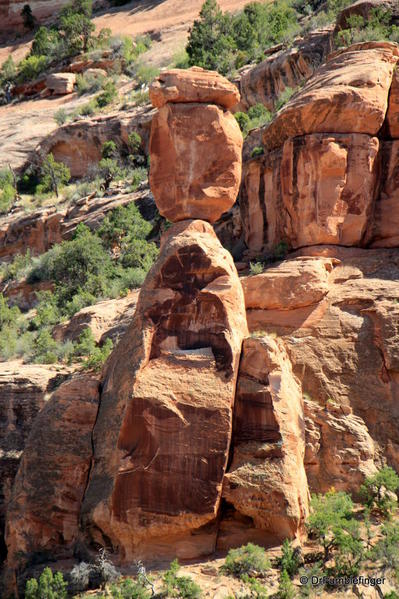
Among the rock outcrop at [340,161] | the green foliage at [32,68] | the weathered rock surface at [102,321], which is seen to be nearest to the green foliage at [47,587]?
the weathered rock surface at [102,321]

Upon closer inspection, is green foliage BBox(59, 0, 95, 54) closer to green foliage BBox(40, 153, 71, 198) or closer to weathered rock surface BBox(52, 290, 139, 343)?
green foliage BBox(40, 153, 71, 198)

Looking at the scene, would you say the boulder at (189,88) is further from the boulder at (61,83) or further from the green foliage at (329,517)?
the boulder at (61,83)

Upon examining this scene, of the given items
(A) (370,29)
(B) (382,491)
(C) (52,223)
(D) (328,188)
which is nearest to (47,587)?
(B) (382,491)

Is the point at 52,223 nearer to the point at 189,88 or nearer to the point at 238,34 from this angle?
the point at 189,88

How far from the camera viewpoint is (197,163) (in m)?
18.8

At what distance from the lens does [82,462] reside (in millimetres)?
16594

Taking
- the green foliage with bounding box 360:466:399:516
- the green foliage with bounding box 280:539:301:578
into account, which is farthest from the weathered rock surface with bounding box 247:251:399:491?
the green foliage with bounding box 280:539:301:578

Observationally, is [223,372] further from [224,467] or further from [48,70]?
[48,70]

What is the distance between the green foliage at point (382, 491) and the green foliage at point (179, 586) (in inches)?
163

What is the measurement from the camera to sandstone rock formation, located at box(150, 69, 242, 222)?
61.5 feet

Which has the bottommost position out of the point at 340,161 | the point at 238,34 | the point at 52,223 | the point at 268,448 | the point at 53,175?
the point at 52,223

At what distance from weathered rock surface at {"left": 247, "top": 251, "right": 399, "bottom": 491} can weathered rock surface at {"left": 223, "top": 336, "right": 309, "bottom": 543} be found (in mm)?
1136

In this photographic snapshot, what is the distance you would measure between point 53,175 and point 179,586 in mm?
31935

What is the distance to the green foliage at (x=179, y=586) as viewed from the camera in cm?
1336
